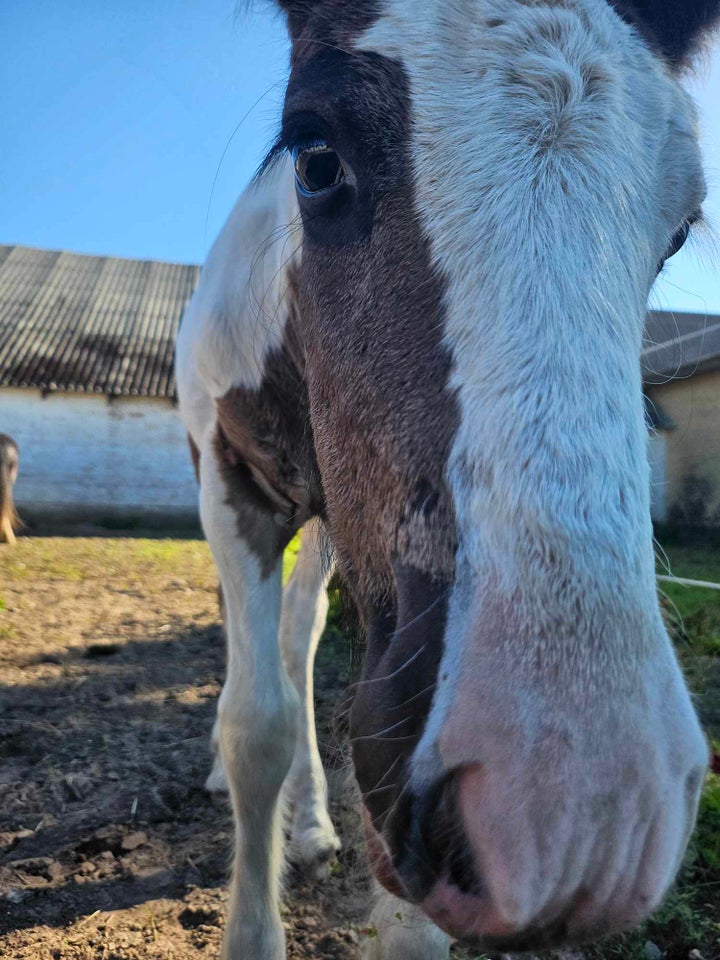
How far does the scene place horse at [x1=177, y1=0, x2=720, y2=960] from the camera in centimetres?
88

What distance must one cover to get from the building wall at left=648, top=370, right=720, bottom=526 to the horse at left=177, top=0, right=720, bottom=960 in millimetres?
6963

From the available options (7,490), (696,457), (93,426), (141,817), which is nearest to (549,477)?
(141,817)

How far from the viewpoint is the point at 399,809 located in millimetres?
1003

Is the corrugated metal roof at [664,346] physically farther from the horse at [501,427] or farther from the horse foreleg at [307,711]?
the horse foreleg at [307,711]

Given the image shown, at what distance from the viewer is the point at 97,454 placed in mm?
18484

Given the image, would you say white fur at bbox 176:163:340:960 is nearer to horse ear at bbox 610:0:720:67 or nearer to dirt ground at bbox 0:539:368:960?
dirt ground at bbox 0:539:368:960

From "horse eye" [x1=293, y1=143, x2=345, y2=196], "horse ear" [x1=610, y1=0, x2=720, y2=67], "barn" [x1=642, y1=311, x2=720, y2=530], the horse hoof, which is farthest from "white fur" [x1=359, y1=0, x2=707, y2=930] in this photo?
"barn" [x1=642, y1=311, x2=720, y2=530]

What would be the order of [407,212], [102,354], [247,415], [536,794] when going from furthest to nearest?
[102,354] → [247,415] → [407,212] → [536,794]

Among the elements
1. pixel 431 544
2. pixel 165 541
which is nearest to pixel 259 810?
pixel 431 544

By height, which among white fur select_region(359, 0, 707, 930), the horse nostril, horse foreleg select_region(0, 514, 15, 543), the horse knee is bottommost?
horse foreleg select_region(0, 514, 15, 543)

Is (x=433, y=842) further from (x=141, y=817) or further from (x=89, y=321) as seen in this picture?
(x=89, y=321)

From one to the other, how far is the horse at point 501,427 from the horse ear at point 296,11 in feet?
0.03

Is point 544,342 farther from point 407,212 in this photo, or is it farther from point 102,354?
point 102,354

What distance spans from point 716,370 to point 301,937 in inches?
351
